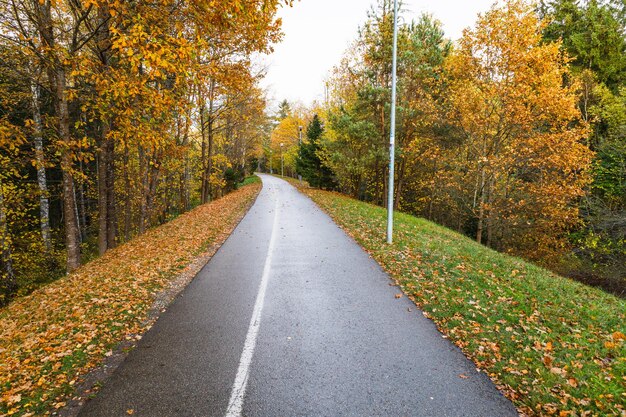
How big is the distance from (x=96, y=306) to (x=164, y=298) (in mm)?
1189

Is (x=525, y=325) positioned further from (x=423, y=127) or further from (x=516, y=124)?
(x=423, y=127)

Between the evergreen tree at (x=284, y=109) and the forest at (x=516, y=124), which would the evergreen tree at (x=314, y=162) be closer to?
the forest at (x=516, y=124)

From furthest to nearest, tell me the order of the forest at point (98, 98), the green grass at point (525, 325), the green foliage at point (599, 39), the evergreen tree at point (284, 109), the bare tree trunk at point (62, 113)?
the evergreen tree at point (284, 109), the green foliage at point (599, 39), the bare tree trunk at point (62, 113), the forest at point (98, 98), the green grass at point (525, 325)

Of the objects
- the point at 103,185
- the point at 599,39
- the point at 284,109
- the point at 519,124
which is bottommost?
the point at 103,185

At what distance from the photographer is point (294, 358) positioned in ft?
15.2

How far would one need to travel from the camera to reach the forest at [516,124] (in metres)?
14.7

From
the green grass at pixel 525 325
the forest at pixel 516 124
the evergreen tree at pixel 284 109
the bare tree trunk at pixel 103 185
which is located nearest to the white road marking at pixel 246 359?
the green grass at pixel 525 325

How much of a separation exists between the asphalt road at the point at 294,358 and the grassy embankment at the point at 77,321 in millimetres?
542

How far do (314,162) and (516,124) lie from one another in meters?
18.4

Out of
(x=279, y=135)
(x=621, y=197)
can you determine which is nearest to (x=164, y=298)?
(x=621, y=197)

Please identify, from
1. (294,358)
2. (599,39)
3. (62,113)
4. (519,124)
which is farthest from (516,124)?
(62,113)

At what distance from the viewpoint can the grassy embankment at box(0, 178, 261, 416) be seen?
4.00 metres

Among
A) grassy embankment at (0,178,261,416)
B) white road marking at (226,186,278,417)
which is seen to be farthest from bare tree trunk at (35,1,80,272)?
white road marking at (226,186,278,417)

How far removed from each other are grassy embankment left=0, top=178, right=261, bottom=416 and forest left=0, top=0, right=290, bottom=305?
237cm
